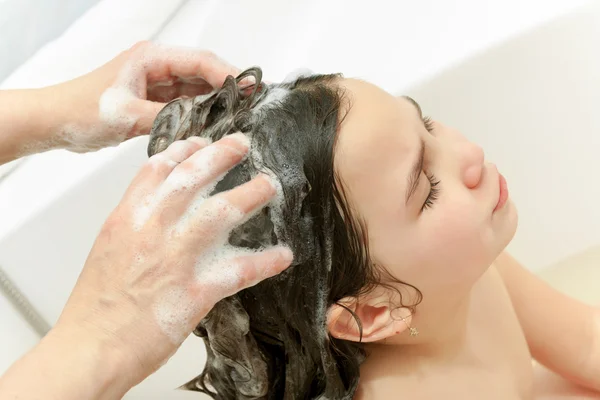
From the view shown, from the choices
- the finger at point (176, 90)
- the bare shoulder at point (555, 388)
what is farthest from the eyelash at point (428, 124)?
the bare shoulder at point (555, 388)

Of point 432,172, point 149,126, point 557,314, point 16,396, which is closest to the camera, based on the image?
point 16,396

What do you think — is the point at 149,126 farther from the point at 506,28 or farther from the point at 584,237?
the point at 584,237

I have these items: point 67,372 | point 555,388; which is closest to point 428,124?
point 67,372

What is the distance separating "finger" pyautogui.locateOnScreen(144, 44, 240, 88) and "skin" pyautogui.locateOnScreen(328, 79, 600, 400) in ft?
0.70

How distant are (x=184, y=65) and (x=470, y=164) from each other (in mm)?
421

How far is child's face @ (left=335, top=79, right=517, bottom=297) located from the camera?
2.48ft

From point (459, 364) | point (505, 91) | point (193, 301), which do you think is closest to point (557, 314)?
point (459, 364)

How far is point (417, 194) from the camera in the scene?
78 centimetres

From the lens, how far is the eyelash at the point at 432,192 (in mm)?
797

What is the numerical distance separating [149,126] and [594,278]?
1.10 m

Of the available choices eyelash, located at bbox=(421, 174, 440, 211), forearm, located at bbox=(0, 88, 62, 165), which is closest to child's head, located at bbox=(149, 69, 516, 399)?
eyelash, located at bbox=(421, 174, 440, 211)

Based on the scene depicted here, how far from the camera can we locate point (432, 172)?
0.80m

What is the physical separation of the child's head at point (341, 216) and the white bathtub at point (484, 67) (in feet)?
1.99

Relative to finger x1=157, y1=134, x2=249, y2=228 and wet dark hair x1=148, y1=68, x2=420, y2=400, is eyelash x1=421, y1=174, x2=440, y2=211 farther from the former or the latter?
finger x1=157, y1=134, x2=249, y2=228
